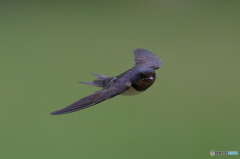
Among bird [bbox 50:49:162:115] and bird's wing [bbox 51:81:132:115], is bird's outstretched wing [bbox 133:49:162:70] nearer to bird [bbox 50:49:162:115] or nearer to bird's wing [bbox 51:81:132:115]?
bird [bbox 50:49:162:115]

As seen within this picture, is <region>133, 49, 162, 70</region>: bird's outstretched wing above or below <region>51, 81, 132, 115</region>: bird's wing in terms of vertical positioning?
above

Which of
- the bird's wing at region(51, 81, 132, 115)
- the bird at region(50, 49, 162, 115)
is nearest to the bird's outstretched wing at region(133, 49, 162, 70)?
the bird at region(50, 49, 162, 115)

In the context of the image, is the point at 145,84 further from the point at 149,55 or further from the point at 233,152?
the point at 233,152

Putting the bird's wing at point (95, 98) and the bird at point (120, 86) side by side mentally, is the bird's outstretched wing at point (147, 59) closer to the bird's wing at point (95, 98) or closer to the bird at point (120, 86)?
the bird at point (120, 86)

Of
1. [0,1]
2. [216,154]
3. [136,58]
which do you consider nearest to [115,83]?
[136,58]

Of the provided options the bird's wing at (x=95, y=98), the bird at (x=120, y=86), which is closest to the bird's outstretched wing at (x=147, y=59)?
the bird at (x=120, y=86)

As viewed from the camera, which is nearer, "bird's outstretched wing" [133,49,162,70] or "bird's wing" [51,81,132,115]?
"bird's wing" [51,81,132,115]
